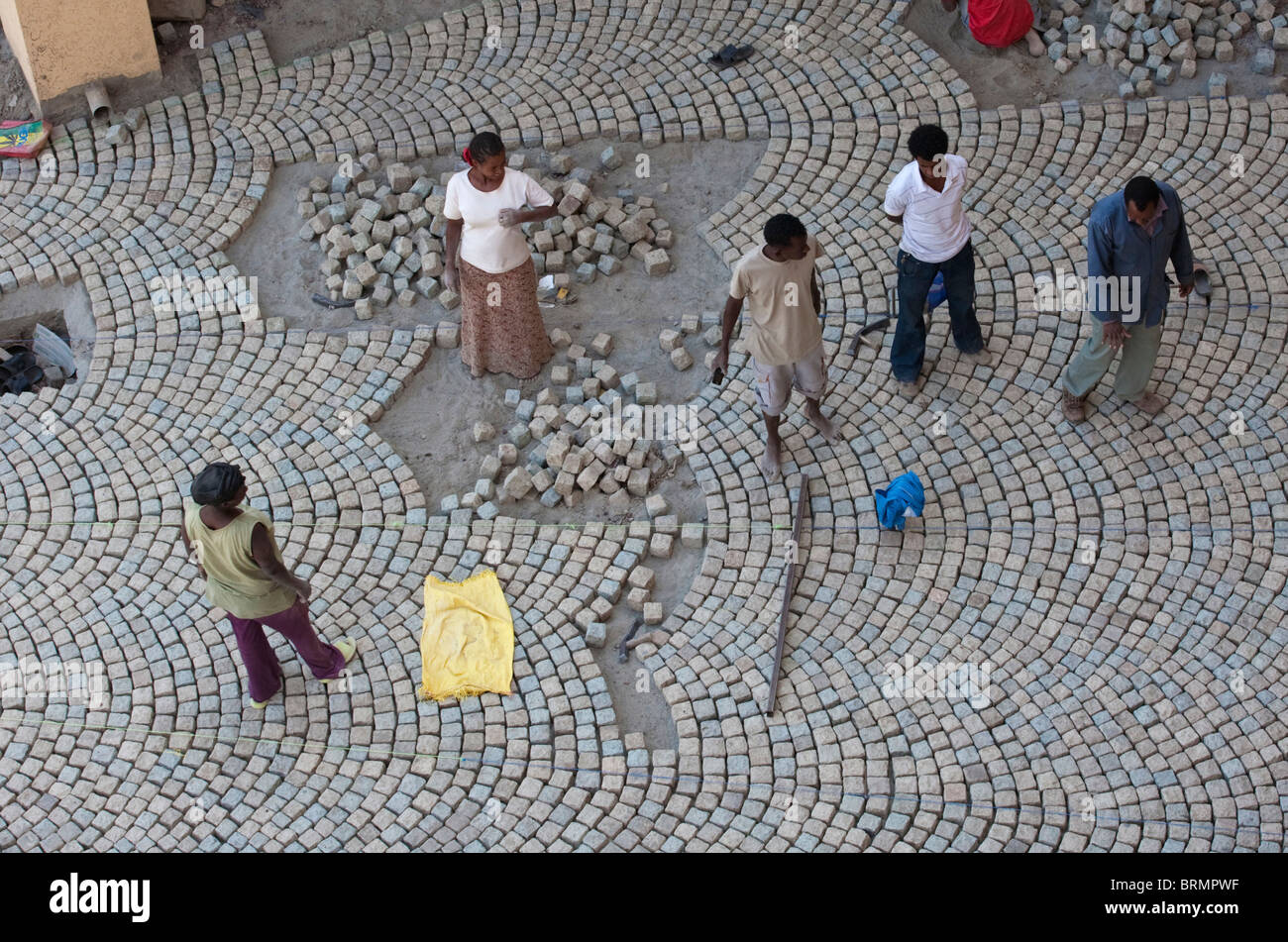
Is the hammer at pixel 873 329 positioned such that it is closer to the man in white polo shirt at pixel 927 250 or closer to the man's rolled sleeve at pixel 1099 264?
the man in white polo shirt at pixel 927 250

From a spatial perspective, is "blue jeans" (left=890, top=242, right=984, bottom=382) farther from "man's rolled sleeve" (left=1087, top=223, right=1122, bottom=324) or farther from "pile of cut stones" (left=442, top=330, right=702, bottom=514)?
"pile of cut stones" (left=442, top=330, right=702, bottom=514)

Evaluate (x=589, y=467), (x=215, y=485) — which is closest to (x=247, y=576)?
(x=215, y=485)

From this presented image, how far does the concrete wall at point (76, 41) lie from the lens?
10516mm

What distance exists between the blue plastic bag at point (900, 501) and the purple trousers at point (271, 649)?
3054 millimetres

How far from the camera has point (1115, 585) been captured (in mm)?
7969

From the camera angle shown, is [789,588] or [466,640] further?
[789,588]

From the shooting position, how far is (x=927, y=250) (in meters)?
8.48

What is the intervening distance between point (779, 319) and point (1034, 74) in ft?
13.2

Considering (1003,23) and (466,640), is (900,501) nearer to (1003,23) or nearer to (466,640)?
(466,640)

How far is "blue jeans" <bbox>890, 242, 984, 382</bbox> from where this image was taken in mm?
8609

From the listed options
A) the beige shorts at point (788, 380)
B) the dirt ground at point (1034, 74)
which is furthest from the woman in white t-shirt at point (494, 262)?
the dirt ground at point (1034, 74)

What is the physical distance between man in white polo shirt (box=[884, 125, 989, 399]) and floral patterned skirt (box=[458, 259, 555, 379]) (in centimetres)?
218

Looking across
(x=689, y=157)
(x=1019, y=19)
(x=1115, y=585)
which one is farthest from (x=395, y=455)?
(x=1019, y=19)

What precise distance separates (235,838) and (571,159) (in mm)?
5239
